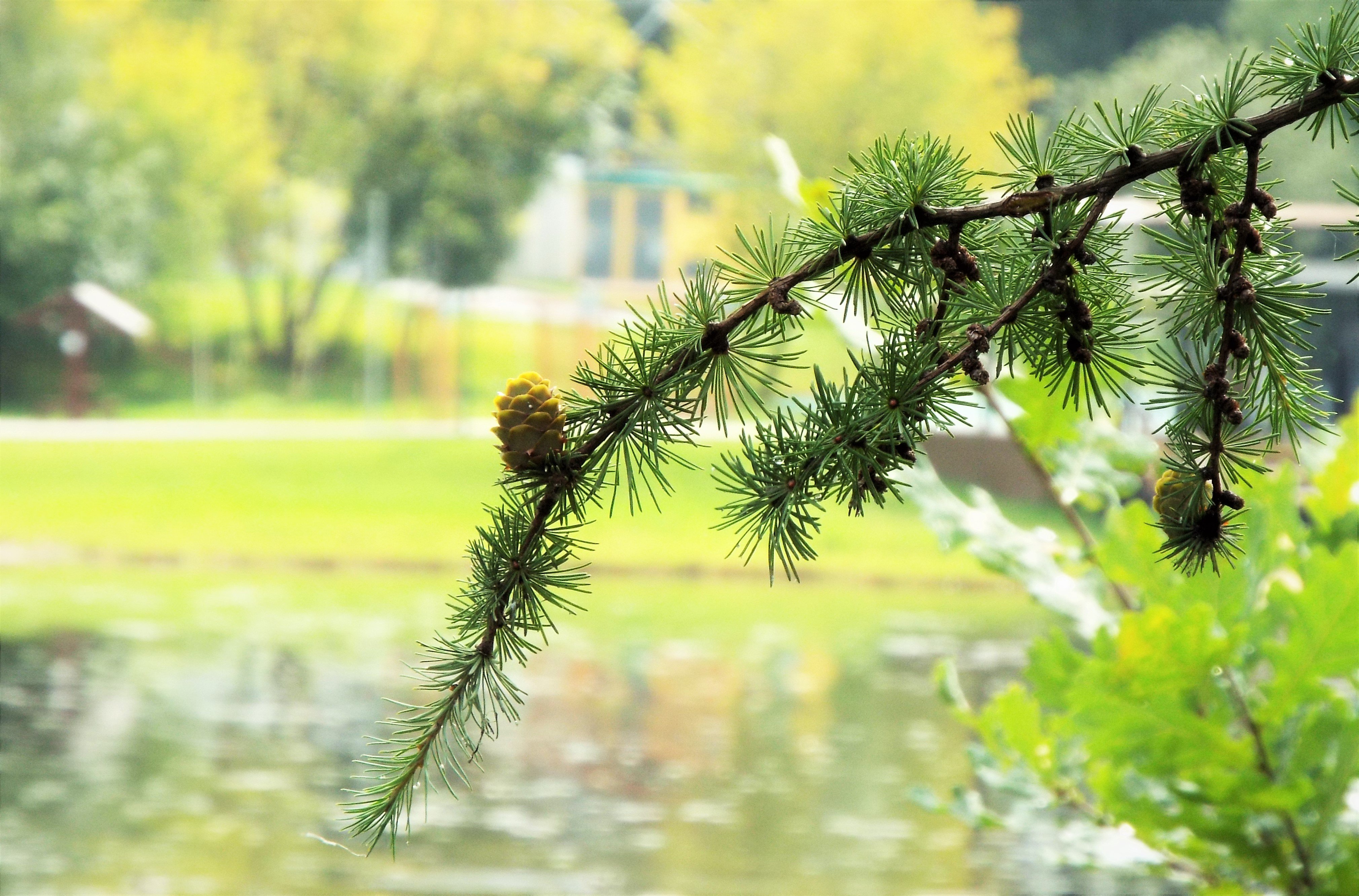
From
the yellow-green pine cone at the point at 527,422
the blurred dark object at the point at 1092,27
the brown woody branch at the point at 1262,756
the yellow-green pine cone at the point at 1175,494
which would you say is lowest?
the brown woody branch at the point at 1262,756

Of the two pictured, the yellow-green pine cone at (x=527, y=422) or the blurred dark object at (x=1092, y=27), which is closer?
the yellow-green pine cone at (x=527, y=422)

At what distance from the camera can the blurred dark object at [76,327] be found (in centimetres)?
1423

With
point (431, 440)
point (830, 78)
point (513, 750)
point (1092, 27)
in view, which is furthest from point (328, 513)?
point (1092, 27)

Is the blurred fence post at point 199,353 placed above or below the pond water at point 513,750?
above

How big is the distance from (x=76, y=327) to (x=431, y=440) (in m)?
3.32

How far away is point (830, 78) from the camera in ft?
51.8

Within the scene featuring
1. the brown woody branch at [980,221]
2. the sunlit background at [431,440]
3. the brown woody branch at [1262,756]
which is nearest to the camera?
the brown woody branch at [980,221]

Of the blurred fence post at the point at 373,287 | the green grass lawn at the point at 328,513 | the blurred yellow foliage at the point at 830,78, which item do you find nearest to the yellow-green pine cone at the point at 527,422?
the green grass lawn at the point at 328,513

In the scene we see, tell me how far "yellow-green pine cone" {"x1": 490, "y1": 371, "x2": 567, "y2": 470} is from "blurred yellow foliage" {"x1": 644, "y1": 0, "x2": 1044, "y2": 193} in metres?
14.9

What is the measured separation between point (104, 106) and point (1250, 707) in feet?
46.6

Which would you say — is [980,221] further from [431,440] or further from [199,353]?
[199,353]

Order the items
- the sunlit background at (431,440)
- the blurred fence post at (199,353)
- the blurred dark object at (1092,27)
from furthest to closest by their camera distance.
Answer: the blurred dark object at (1092,27)
the blurred fence post at (199,353)
the sunlit background at (431,440)

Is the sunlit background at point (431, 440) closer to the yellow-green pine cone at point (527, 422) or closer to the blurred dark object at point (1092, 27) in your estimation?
the blurred dark object at point (1092, 27)

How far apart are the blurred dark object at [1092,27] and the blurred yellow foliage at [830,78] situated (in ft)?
6.83
